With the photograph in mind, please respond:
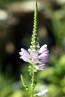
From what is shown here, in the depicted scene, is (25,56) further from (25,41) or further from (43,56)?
(25,41)

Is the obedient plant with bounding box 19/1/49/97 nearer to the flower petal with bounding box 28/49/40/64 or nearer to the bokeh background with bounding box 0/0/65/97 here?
the flower petal with bounding box 28/49/40/64

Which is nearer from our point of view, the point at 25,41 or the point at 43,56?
the point at 43,56

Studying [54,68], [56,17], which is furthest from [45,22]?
[54,68]

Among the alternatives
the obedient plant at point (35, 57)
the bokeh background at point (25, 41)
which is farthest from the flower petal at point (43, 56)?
the bokeh background at point (25, 41)

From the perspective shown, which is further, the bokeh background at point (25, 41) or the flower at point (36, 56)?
the bokeh background at point (25, 41)

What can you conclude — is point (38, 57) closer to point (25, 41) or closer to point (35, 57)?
point (35, 57)

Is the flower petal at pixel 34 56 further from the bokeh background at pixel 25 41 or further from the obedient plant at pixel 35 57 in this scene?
the bokeh background at pixel 25 41

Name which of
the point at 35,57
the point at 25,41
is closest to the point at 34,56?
the point at 35,57

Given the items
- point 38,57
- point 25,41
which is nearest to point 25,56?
point 38,57

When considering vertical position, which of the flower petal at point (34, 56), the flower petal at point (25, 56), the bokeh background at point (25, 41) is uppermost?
the bokeh background at point (25, 41)

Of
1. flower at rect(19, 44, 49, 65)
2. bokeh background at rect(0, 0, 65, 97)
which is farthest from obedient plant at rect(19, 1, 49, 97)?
bokeh background at rect(0, 0, 65, 97)

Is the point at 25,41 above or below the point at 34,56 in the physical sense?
above
